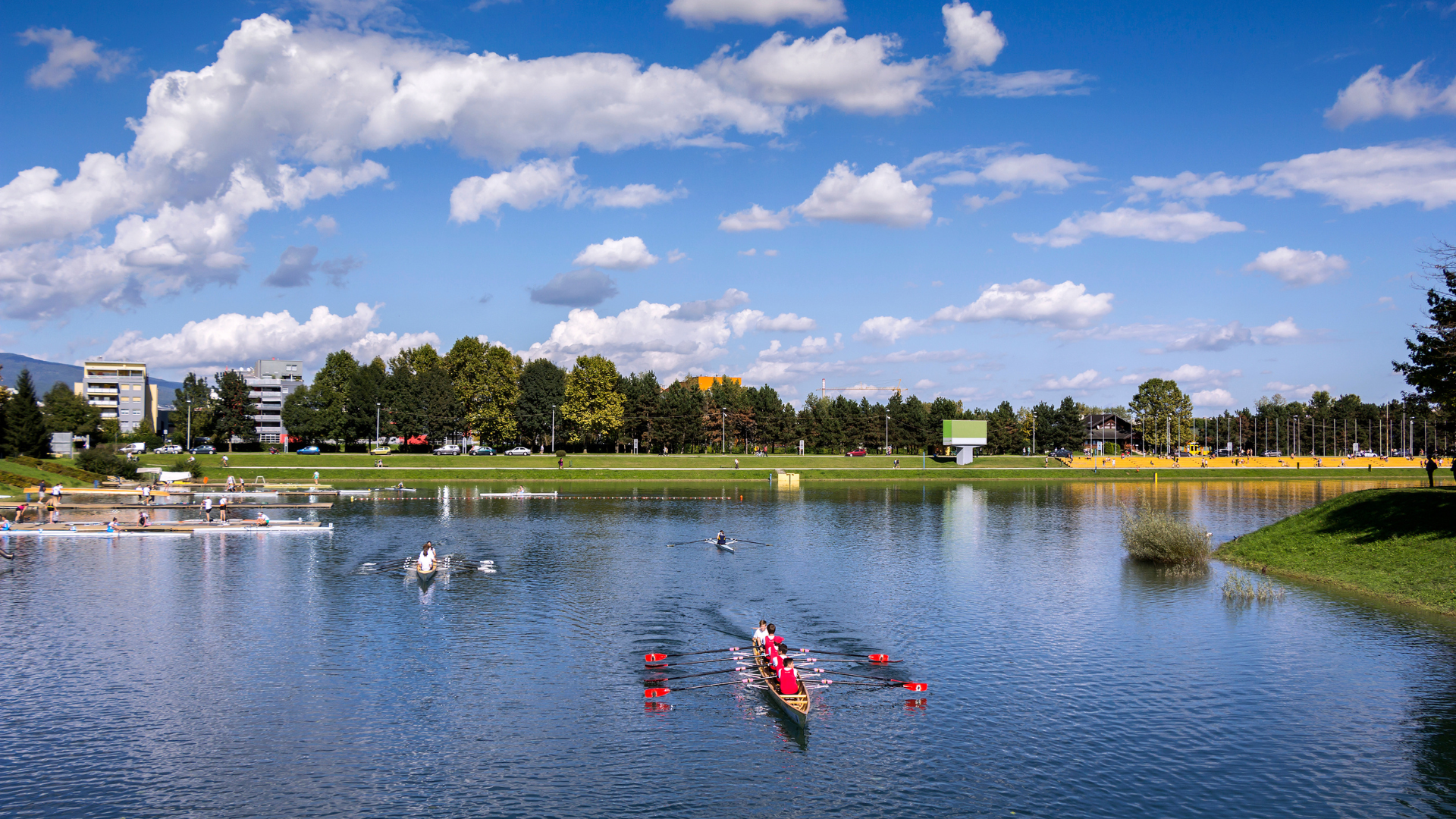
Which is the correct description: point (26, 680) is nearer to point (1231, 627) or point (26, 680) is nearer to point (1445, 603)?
point (1231, 627)

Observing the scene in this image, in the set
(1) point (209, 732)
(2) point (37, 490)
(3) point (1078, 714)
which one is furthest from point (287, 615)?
(2) point (37, 490)

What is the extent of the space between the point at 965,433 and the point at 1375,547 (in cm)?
10978

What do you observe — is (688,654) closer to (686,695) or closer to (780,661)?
(686,695)

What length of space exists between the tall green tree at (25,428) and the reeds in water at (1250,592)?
122922 mm

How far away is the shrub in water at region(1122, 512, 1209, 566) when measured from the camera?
55594 millimetres

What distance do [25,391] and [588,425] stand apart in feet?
262

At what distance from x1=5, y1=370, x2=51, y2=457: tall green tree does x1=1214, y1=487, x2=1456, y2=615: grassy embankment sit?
4869 inches

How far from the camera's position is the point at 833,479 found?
134125 millimetres

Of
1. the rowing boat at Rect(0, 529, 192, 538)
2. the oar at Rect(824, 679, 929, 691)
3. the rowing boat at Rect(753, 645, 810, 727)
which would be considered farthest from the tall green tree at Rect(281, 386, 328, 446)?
the oar at Rect(824, 679, 929, 691)

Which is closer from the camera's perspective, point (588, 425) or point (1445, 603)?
point (1445, 603)

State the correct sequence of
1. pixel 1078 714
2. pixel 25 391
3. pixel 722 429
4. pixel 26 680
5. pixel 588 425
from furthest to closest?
1. pixel 722 429
2. pixel 588 425
3. pixel 25 391
4. pixel 26 680
5. pixel 1078 714

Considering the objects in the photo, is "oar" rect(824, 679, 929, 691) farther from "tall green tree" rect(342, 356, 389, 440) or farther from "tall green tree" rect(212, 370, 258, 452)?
"tall green tree" rect(212, 370, 258, 452)

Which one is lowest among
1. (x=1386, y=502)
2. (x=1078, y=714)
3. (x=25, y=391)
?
(x=1078, y=714)

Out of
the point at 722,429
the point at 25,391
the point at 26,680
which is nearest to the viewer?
the point at 26,680
